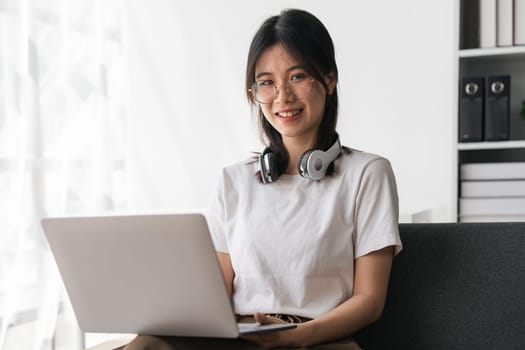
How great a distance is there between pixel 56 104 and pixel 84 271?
5.44 feet

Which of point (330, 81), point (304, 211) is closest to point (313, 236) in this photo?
point (304, 211)

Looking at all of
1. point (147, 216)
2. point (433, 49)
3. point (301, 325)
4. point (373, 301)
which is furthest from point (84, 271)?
point (433, 49)

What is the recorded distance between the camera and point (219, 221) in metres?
1.78

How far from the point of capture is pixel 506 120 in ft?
8.35

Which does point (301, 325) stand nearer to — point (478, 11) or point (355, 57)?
point (478, 11)

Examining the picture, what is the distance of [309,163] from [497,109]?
3.95ft

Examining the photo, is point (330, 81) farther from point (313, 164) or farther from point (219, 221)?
point (219, 221)

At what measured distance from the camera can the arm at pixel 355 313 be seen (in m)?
1.40

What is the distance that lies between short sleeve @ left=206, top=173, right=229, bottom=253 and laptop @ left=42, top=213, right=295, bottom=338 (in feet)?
1.40

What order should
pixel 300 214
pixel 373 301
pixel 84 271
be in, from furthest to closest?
pixel 300 214, pixel 373 301, pixel 84 271

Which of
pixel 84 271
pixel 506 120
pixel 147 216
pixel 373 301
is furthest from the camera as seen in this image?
pixel 506 120

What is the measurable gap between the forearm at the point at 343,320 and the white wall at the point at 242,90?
1.44 m

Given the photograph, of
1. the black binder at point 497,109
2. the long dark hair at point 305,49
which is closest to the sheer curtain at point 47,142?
the long dark hair at point 305,49

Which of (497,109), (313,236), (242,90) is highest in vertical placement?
(242,90)
